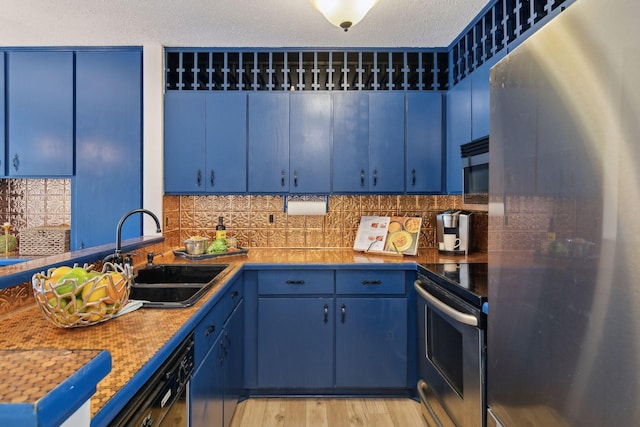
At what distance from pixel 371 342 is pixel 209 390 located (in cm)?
119

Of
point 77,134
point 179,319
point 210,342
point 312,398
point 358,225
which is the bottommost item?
point 312,398

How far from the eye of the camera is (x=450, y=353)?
179cm

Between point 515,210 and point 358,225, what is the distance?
7.02ft

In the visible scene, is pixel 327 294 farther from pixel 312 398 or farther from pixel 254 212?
pixel 254 212

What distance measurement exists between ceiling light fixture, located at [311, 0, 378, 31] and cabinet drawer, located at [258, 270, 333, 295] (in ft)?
4.81

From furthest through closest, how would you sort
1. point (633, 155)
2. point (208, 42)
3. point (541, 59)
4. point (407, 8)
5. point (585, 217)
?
point (208, 42) → point (407, 8) → point (541, 59) → point (585, 217) → point (633, 155)

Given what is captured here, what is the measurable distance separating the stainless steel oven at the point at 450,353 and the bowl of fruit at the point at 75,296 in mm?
1283

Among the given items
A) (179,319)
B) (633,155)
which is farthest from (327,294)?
(633,155)

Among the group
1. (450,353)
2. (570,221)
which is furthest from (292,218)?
(570,221)

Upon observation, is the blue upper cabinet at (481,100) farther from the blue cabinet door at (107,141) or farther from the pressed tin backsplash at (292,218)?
the blue cabinet door at (107,141)

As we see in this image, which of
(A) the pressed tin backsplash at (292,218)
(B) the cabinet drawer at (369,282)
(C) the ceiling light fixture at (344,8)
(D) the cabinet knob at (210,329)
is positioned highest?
(C) the ceiling light fixture at (344,8)

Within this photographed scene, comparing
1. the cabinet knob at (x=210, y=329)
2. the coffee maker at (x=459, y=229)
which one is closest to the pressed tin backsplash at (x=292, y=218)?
the coffee maker at (x=459, y=229)

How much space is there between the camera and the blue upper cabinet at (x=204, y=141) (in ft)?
9.33

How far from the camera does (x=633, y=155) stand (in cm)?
64
